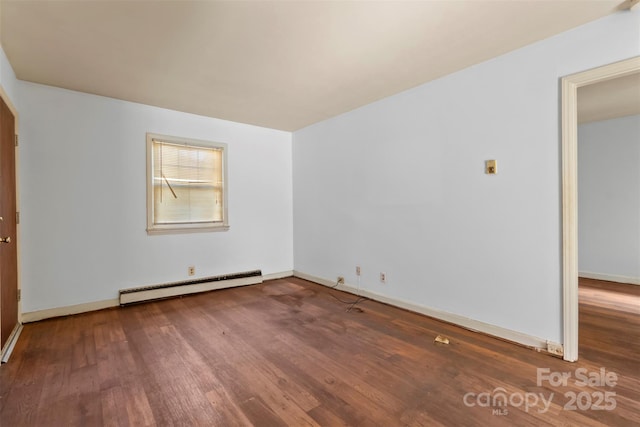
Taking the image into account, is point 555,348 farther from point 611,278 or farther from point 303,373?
point 611,278

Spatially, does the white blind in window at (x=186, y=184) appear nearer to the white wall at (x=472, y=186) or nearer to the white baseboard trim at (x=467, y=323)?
the white wall at (x=472, y=186)

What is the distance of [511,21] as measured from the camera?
216cm

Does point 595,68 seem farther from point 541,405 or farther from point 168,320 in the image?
point 168,320

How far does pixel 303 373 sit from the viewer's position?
2.13 m

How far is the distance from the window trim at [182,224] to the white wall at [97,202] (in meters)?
0.07

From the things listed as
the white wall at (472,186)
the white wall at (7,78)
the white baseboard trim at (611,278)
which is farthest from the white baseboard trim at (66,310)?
the white baseboard trim at (611,278)

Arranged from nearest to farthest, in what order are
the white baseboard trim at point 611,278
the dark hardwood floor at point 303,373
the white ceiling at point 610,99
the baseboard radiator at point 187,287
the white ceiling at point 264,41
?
the dark hardwood floor at point 303,373 → the white ceiling at point 264,41 → the white ceiling at point 610,99 → the baseboard radiator at point 187,287 → the white baseboard trim at point 611,278

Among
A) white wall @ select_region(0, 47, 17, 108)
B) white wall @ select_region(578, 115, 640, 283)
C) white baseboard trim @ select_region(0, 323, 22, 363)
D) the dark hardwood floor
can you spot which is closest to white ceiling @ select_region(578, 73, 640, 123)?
white wall @ select_region(578, 115, 640, 283)

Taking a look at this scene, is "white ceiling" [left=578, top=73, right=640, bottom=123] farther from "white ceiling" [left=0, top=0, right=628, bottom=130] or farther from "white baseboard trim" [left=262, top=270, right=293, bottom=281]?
"white baseboard trim" [left=262, top=270, right=293, bottom=281]

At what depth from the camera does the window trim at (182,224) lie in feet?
12.8

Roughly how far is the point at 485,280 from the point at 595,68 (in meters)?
1.91

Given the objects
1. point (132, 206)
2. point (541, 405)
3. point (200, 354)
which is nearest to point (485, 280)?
point (541, 405)

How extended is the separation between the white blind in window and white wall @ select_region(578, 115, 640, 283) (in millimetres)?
6460

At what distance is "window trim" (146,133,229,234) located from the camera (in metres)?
3.90
